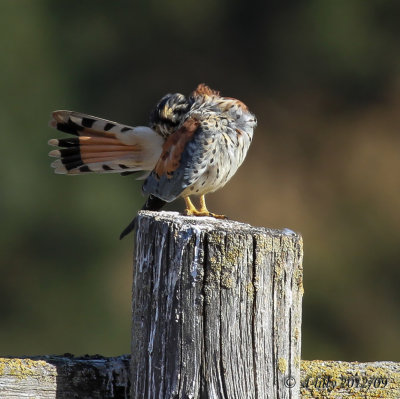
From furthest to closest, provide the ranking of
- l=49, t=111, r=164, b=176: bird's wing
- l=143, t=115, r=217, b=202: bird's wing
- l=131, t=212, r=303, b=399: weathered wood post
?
l=49, t=111, r=164, b=176: bird's wing → l=143, t=115, r=217, b=202: bird's wing → l=131, t=212, r=303, b=399: weathered wood post

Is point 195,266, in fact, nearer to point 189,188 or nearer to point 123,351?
point 189,188

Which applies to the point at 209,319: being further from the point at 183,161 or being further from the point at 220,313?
the point at 183,161

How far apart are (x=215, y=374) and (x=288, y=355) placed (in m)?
0.16

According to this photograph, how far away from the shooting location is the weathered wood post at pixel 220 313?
167 cm

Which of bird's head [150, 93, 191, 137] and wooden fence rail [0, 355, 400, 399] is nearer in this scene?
wooden fence rail [0, 355, 400, 399]

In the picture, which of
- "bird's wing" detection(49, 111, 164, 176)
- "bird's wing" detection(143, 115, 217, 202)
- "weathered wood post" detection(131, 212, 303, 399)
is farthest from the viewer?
"bird's wing" detection(49, 111, 164, 176)

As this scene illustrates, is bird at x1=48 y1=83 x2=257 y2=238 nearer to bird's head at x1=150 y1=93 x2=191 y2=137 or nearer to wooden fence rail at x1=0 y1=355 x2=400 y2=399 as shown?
bird's head at x1=150 y1=93 x2=191 y2=137

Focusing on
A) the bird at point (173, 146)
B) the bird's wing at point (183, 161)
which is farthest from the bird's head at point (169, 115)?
the bird's wing at point (183, 161)

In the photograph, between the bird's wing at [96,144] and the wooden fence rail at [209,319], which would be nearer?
the wooden fence rail at [209,319]

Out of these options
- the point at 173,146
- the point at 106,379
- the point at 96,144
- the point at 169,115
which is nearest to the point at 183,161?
the point at 173,146

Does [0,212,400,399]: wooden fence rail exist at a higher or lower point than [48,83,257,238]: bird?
lower

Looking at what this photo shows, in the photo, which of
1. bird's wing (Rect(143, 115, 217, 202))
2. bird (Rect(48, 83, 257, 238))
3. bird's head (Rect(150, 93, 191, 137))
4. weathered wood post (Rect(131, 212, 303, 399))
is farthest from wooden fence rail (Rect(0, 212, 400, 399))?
bird's head (Rect(150, 93, 191, 137))

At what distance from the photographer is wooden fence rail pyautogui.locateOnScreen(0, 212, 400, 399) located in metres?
1.67

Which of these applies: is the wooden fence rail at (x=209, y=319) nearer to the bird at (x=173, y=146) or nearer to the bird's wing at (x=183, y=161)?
the bird at (x=173, y=146)
